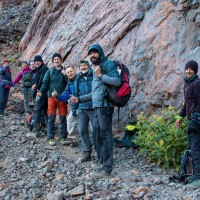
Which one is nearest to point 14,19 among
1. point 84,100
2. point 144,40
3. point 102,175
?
point 144,40

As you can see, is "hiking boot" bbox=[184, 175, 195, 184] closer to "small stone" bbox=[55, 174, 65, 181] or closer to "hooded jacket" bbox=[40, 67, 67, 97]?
"small stone" bbox=[55, 174, 65, 181]

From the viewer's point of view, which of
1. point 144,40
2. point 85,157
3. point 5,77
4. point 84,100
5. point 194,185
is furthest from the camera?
point 5,77

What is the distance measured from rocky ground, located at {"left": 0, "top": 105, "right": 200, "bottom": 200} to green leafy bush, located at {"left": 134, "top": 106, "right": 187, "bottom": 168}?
0.25 m

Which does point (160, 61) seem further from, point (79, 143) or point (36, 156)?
point (36, 156)

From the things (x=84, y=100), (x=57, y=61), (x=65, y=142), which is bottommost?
(x=65, y=142)

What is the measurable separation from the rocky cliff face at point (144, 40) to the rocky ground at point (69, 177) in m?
1.81

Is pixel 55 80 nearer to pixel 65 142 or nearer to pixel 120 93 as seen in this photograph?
pixel 65 142

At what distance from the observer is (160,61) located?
10.2 meters

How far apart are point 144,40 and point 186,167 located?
195 inches

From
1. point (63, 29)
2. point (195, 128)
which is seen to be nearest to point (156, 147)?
point (195, 128)

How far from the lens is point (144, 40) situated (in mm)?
11023

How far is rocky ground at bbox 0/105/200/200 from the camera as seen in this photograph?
653 cm

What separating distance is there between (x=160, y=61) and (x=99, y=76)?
10.9ft

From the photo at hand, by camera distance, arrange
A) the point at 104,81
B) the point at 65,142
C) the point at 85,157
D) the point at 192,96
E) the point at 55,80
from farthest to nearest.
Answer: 1. the point at 55,80
2. the point at 65,142
3. the point at 85,157
4. the point at 104,81
5. the point at 192,96
